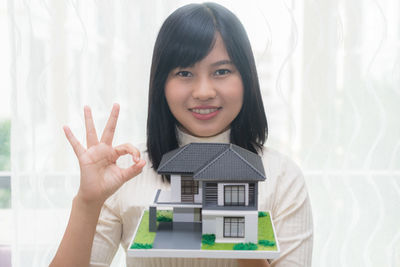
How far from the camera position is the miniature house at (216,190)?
0.88m

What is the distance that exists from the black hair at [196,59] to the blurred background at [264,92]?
26.7 inches

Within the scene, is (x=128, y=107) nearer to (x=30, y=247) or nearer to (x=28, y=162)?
(x=28, y=162)

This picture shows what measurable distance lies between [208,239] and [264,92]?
1.13m

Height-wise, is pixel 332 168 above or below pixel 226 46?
below

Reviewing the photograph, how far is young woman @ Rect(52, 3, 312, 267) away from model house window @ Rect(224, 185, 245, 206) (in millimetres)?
155

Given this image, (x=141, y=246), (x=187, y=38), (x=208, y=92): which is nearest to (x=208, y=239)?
(x=141, y=246)

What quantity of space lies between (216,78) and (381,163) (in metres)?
1.16

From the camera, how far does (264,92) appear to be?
6.30 ft

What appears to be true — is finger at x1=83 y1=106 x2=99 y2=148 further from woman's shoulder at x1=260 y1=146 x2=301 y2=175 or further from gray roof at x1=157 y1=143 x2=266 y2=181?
woman's shoulder at x1=260 y1=146 x2=301 y2=175

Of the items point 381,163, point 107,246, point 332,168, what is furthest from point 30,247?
point 381,163

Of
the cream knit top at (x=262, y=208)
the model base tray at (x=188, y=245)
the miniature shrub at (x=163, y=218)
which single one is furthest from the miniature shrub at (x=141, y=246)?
the cream knit top at (x=262, y=208)

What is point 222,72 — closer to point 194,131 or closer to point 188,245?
point 194,131

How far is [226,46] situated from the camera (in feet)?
3.76

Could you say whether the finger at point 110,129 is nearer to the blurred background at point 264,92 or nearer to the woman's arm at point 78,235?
the woman's arm at point 78,235
